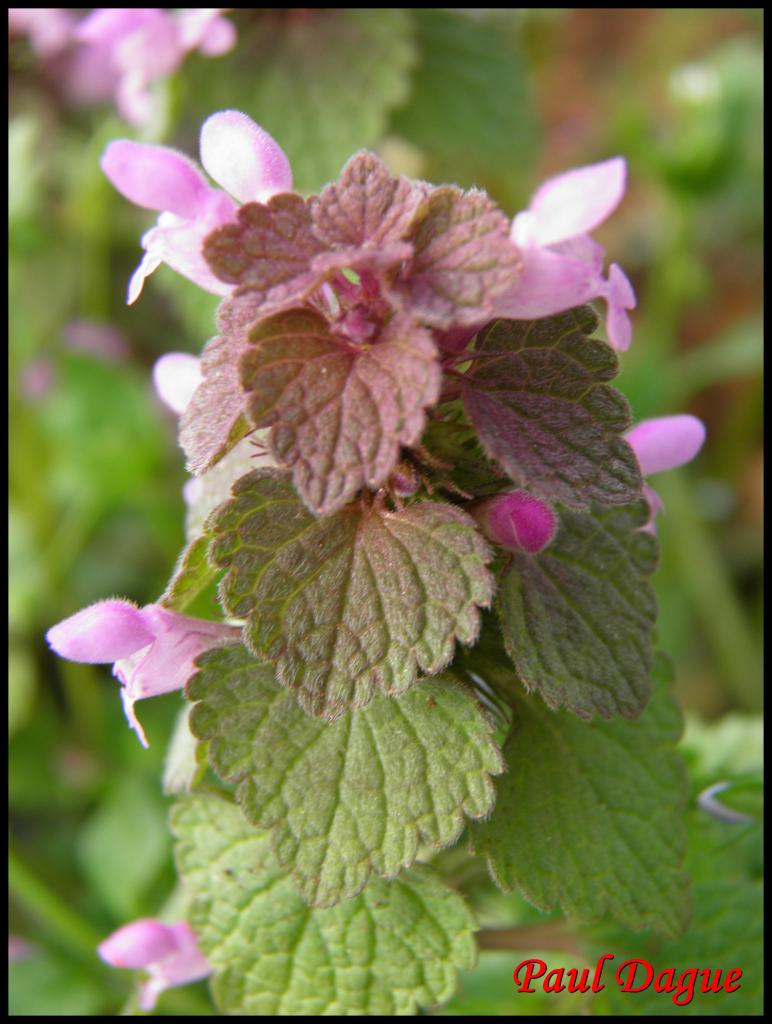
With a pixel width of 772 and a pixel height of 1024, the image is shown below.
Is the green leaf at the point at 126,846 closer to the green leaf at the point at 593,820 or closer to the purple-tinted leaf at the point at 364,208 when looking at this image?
the green leaf at the point at 593,820

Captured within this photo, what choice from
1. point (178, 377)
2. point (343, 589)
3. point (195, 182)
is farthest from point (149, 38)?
point (343, 589)

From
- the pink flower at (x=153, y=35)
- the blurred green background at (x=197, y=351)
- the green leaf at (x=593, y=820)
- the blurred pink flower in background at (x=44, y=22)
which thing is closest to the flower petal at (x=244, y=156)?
the green leaf at (x=593, y=820)

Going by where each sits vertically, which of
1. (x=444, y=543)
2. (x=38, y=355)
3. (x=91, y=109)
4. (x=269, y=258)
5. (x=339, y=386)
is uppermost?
(x=91, y=109)

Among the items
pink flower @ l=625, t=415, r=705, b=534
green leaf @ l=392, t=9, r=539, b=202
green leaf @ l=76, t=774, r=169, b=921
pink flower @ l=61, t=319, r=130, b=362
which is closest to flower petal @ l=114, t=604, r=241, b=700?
pink flower @ l=625, t=415, r=705, b=534

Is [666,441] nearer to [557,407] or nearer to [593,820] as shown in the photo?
[557,407]

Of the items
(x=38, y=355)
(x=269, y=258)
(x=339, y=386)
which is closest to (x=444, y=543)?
(x=339, y=386)

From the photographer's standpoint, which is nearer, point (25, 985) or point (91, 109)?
point (25, 985)

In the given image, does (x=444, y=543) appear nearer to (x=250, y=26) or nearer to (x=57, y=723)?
(x=250, y=26)
